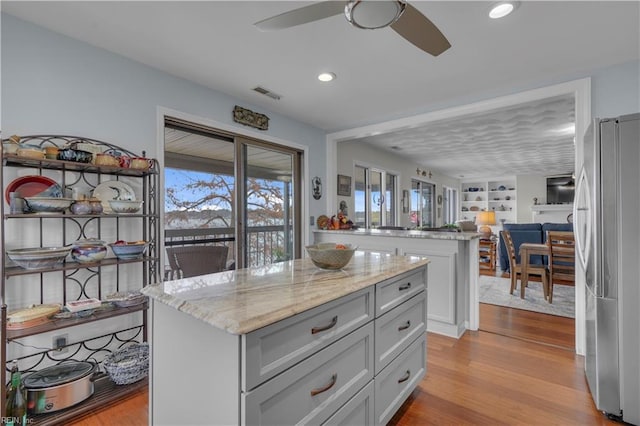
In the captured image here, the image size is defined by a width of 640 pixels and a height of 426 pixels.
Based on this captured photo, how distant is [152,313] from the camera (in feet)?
4.23

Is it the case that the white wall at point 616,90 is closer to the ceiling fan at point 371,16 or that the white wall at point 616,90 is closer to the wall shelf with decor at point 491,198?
the ceiling fan at point 371,16

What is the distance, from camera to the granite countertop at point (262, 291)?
0.95 m

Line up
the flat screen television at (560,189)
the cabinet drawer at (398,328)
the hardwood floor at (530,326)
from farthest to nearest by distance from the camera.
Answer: the flat screen television at (560,189) < the hardwood floor at (530,326) < the cabinet drawer at (398,328)

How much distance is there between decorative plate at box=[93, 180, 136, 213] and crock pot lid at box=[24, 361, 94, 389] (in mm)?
1011

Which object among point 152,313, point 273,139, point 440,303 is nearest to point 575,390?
point 440,303

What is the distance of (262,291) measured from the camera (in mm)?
1230

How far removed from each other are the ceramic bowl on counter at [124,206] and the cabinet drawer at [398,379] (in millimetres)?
1952

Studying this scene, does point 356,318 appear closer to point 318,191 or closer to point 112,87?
point 112,87

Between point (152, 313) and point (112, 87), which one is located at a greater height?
point (112, 87)

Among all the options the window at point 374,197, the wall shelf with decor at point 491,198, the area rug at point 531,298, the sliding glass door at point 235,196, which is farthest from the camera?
the wall shelf with decor at point 491,198

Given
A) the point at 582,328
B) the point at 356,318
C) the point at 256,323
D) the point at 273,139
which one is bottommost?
the point at 582,328

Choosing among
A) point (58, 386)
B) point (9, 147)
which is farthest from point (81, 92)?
point (58, 386)

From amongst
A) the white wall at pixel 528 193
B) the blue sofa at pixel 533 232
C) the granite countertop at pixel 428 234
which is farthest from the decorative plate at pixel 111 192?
the white wall at pixel 528 193

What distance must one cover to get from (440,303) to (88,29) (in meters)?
3.65
